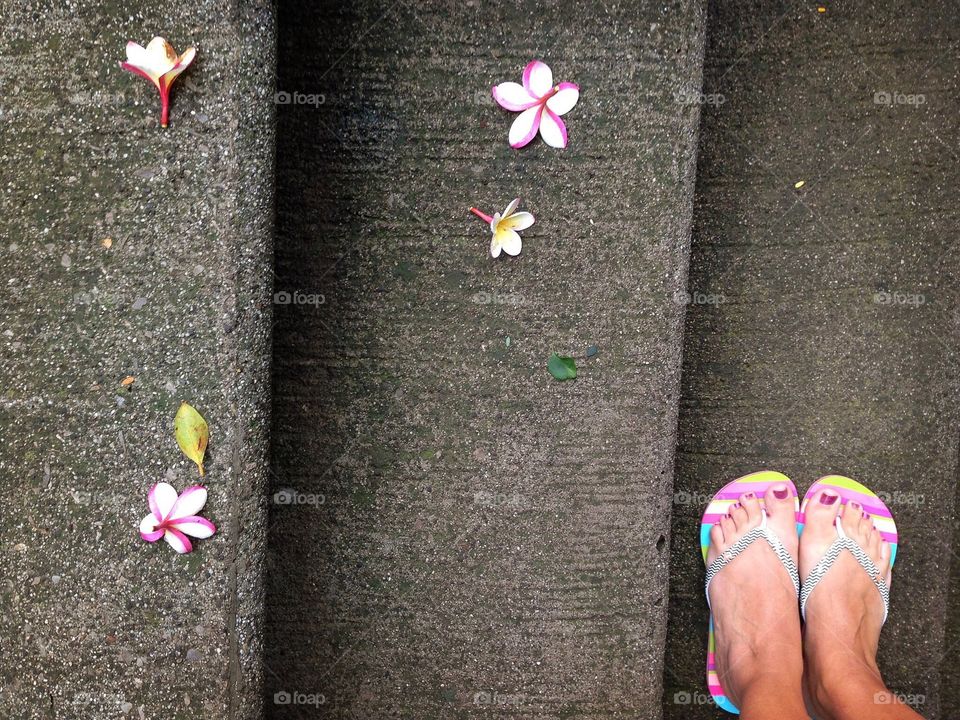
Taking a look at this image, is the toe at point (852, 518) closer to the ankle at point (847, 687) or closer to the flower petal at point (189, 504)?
the ankle at point (847, 687)

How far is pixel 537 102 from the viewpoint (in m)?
1.18

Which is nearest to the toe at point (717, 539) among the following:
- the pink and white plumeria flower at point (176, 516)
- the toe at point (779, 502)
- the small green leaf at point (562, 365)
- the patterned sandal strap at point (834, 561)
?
the toe at point (779, 502)

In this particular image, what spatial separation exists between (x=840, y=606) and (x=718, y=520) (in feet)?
1.16

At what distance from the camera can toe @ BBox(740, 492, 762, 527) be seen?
1505 millimetres

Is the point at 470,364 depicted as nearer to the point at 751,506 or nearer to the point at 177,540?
the point at 177,540

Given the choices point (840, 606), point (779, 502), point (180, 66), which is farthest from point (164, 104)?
point (840, 606)

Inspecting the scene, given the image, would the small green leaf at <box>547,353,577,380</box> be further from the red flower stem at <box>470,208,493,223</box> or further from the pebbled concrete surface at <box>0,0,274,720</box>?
the pebbled concrete surface at <box>0,0,274,720</box>

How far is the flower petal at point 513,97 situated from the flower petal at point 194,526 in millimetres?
894

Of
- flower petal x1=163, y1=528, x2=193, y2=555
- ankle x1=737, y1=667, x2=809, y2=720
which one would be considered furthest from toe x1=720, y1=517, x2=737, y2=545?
flower petal x1=163, y1=528, x2=193, y2=555

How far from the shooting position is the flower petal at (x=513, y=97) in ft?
3.88

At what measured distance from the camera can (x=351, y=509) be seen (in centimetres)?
133

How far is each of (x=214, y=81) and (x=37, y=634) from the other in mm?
963

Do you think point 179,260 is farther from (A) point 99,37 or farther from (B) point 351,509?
(B) point 351,509

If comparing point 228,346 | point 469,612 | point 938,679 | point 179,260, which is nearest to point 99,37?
point 179,260
